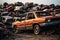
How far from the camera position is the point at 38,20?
52.5 feet

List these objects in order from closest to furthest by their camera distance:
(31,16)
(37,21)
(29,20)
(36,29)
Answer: (37,21)
(36,29)
(29,20)
(31,16)

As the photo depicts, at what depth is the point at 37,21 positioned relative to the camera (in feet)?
52.9

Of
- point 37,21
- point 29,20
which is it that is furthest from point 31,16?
point 37,21

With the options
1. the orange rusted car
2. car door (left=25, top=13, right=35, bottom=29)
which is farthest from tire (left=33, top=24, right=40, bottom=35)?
car door (left=25, top=13, right=35, bottom=29)

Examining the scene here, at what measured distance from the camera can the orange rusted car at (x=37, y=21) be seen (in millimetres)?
15484

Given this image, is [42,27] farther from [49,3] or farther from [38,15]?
[49,3]

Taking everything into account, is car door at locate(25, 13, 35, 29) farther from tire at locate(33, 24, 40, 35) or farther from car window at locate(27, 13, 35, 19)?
tire at locate(33, 24, 40, 35)

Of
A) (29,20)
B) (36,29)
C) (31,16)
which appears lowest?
(36,29)

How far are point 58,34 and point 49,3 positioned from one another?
82.7 feet

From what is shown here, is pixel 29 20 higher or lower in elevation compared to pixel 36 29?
higher

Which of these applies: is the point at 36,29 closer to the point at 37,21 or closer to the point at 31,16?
the point at 37,21

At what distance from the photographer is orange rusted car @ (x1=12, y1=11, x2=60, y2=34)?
15.5 meters

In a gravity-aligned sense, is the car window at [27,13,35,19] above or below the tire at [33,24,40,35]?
above

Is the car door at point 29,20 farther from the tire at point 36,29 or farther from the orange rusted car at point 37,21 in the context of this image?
the tire at point 36,29
